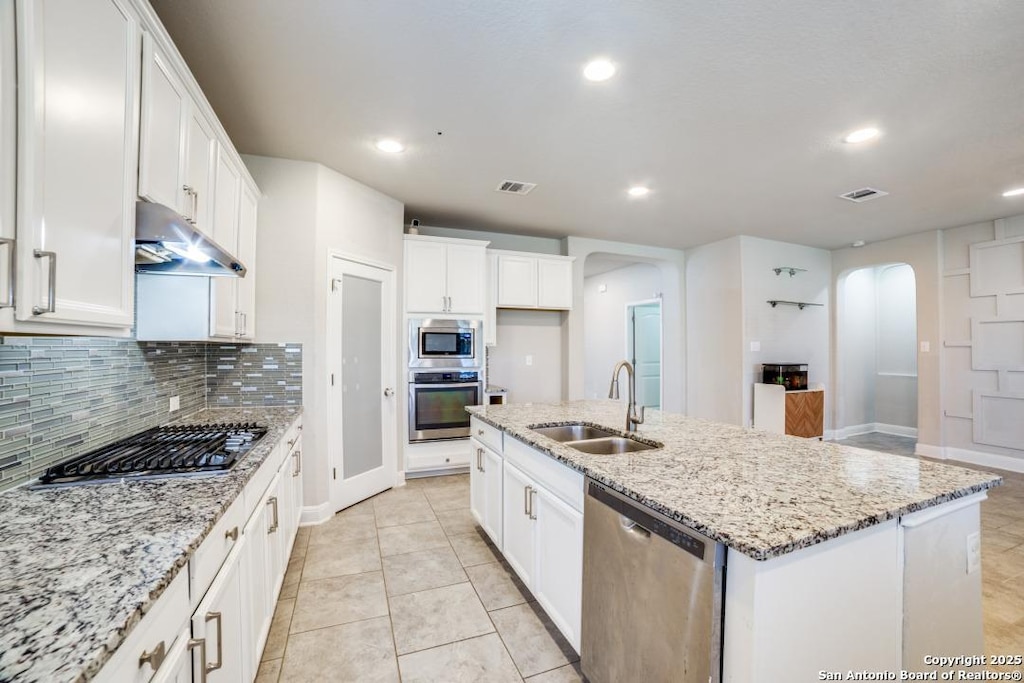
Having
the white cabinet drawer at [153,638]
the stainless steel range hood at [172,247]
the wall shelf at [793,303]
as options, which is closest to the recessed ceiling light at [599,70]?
the stainless steel range hood at [172,247]

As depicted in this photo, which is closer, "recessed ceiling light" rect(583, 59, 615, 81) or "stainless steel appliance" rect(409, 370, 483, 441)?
"recessed ceiling light" rect(583, 59, 615, 81)

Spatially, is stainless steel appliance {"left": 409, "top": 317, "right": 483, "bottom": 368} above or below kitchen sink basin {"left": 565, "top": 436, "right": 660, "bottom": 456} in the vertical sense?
above

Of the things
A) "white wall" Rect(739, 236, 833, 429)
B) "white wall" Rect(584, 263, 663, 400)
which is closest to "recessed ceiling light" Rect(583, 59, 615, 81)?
"white wall" Rect(739, 236, 833, 429)

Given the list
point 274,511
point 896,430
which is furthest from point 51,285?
point 896,430

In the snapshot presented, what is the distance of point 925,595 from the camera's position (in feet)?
4.16

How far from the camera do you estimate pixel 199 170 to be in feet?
5.97

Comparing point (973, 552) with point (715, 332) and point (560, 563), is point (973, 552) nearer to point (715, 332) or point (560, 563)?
point (560, 563)

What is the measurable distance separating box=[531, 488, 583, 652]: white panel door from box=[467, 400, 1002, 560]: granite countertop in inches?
9.7

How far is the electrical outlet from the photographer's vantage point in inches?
54.1

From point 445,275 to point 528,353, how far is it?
1.56 metres

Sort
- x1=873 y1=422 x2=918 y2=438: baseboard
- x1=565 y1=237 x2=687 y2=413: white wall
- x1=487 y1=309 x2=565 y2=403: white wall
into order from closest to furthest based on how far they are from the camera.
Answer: x1=487 y1=309 x2=565 y2=403: white wall
x1=565 y1=237 x2=687 y2=413: white wall
x1=873 y1=422 x2=918 y2=438: baseboard

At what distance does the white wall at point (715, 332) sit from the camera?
5.27 meters

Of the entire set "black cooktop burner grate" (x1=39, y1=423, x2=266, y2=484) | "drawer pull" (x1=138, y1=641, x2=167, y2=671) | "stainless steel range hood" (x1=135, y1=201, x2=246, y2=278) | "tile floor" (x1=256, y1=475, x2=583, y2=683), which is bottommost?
"tile floor" (x1=256, y1=475, x2=583, y2=683)

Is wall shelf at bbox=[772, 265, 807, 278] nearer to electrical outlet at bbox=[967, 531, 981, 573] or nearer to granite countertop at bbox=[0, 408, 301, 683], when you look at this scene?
electrical outlet at bbox=[967, 531, 981, 573]
